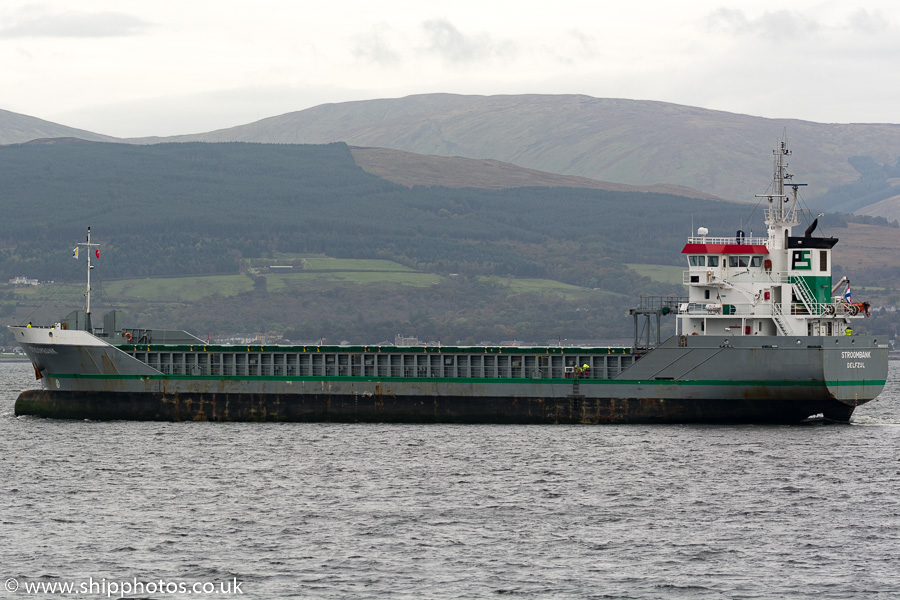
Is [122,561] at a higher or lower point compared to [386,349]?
lower

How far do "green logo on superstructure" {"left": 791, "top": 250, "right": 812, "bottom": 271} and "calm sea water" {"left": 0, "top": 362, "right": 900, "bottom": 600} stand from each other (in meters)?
7.69

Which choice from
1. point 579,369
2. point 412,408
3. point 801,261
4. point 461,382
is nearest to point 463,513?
point 461,382

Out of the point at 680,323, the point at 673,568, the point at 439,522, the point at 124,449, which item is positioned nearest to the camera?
the point at 673,568

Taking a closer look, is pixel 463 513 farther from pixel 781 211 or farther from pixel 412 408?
pixel 781 211

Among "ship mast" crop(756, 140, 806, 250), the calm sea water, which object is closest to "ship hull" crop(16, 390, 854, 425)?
the calm sea water

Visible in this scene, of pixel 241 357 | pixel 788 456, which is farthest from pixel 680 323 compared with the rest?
pixel 241 357

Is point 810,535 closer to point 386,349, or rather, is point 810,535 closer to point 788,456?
point 788,456

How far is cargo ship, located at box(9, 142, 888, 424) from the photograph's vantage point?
187 ft

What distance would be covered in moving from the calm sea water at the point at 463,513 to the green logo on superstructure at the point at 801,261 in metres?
7.69

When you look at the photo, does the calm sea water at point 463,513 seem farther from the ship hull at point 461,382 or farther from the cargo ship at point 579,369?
the cargo ship at point 579,369

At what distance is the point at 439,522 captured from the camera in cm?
3706

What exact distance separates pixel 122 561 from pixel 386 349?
108 ft

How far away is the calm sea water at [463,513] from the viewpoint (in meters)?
30.5

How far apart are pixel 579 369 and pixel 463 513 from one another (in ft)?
78.2
